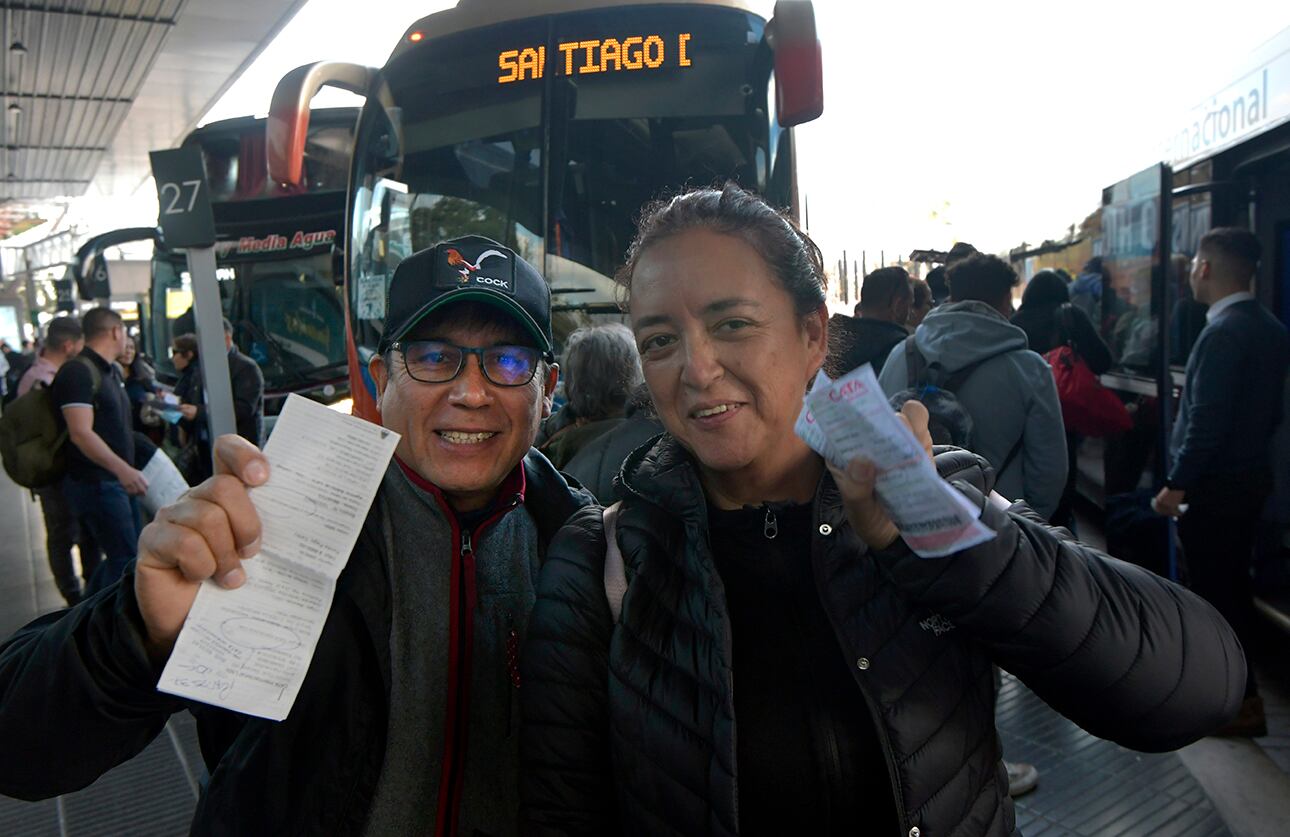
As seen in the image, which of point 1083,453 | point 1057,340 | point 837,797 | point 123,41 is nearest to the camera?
point 837,797

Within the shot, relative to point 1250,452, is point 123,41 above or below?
above

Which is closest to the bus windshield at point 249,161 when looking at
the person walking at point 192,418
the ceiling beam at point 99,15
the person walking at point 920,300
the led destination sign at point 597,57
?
the person walking at point 192,418

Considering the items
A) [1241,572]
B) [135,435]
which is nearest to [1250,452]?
[1241,572]

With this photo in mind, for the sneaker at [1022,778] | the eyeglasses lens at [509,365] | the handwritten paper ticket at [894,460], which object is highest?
the eyeglasses lens at [509,365]

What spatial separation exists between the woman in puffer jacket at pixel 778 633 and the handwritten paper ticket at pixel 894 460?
8 centimetres

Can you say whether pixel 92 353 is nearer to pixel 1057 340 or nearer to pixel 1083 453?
pixel 1057 340

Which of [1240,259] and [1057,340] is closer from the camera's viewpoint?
[1240,259]

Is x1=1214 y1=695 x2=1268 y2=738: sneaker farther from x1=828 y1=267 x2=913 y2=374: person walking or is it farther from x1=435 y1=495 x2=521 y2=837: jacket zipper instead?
x1=435 y1=495 x2=521 y2=837: jacket zipper

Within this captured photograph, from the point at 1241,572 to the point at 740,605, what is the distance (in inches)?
162

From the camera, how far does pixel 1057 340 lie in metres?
6.38

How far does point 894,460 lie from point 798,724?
0.51 metres

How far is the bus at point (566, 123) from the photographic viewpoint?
5.51 m

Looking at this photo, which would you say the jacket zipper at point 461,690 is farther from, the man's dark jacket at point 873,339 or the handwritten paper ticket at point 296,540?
the man's dark jacket at point 873,339

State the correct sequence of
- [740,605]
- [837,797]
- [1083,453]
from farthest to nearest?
[1083,453], [740,605], [837,797]
